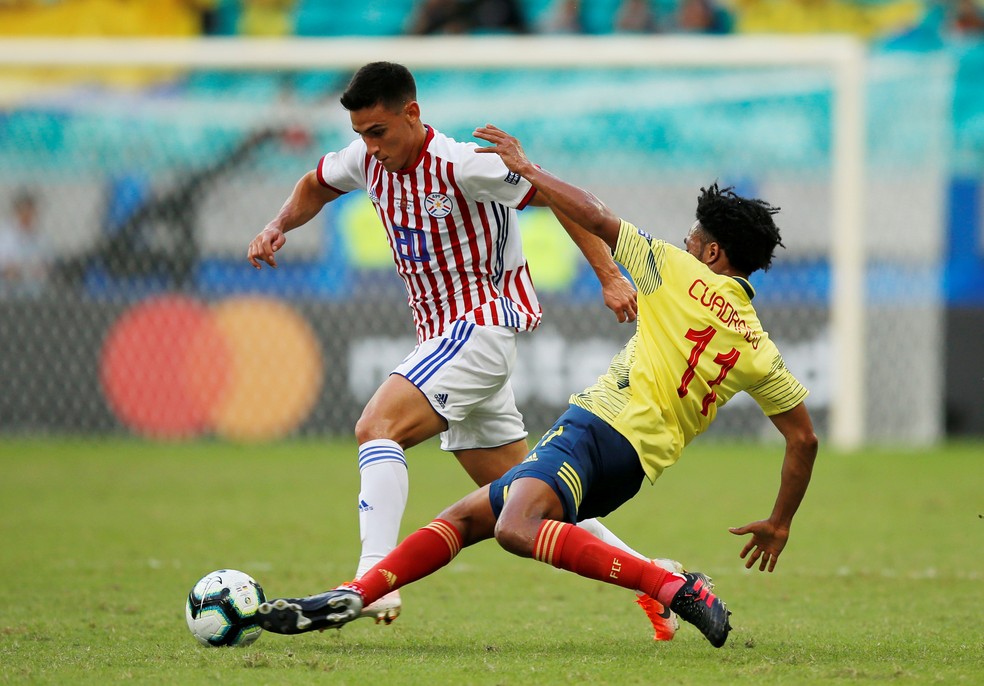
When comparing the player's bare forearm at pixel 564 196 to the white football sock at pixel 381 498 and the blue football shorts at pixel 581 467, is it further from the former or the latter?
the white football sock at pixel 381 498

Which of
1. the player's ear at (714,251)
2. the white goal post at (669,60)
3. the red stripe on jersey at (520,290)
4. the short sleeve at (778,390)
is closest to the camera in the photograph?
the short sleeve at (778,390)

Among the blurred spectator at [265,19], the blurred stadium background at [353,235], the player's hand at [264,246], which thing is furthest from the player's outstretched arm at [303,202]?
the blurred spectator at [265,19]

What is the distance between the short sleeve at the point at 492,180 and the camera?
203 inches

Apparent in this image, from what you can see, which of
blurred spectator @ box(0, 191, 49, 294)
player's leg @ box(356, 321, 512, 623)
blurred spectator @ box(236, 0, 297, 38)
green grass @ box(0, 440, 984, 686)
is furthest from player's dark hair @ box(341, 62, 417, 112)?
blurred spectator @ box(236, 0, 297, 38)

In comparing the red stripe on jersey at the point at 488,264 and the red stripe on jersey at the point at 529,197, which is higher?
the red stripe on jersey at the point at 529,197

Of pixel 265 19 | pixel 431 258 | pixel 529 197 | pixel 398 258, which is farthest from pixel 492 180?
pixel 265 19

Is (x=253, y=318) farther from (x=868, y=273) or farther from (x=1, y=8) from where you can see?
(x=1, y=8)

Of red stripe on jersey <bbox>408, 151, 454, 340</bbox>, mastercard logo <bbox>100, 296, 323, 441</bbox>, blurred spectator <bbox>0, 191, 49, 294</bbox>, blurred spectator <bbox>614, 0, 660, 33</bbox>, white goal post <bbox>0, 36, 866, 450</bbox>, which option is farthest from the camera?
blurred spectator <bbox>614, 0, 660, 33</bbox>

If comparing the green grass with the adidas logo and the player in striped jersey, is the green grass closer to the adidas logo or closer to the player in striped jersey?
the adidas logo

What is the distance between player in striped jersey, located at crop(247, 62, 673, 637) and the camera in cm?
493

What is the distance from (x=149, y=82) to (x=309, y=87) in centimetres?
235

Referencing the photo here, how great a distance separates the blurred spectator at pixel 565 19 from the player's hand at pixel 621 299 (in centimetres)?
1246

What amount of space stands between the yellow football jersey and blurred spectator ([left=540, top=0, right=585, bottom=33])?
42.0ft

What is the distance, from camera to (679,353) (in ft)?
14.9
